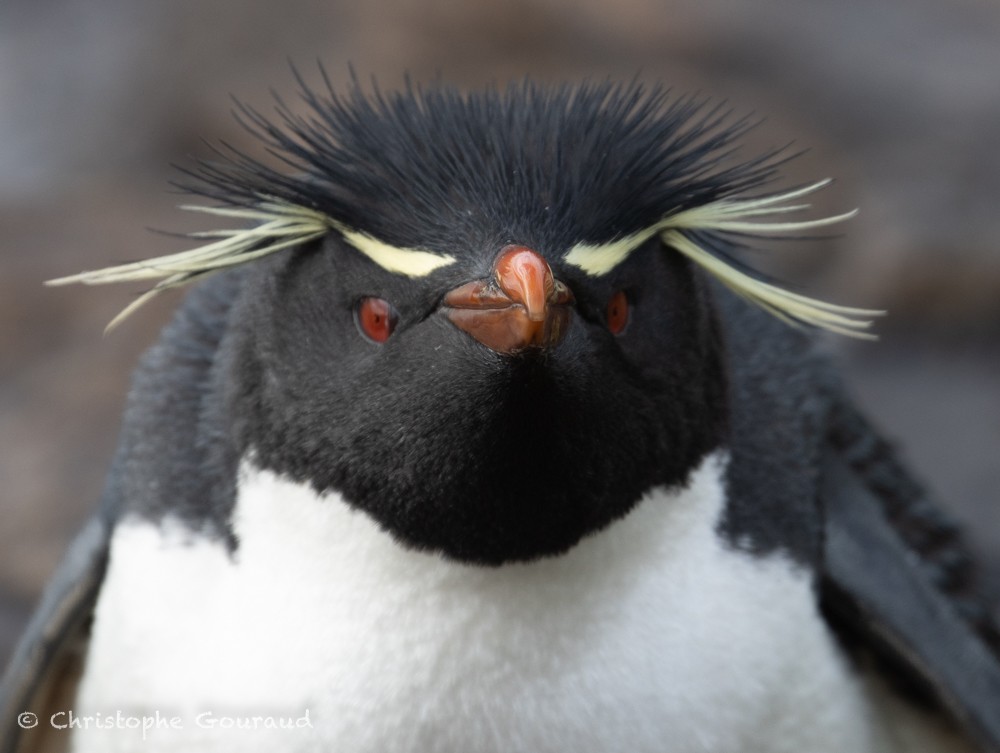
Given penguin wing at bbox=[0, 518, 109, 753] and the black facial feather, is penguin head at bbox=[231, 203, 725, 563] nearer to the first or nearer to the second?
the black facial feather

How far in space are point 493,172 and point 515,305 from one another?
1.26 ft

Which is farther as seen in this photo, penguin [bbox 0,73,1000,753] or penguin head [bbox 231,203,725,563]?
penguin [bbox 0,73,1000,753]

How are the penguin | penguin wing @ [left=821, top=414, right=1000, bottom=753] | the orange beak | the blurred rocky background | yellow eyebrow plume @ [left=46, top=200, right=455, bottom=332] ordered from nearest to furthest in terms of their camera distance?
the orange beak < the penguin < yellow eyebrow plume @ [left=46, top=200, right=455, bottom=332] < penguin wing @ [left=821, top=414, right=1000, bottom=753] < the blurred rocky background

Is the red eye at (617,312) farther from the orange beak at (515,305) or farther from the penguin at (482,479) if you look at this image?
the orange beak at (515,305)

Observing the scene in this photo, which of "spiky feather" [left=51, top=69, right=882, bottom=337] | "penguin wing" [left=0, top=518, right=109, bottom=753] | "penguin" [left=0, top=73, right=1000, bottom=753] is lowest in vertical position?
"penguin wing" [left=0, top=518, right=109, bottom=753]

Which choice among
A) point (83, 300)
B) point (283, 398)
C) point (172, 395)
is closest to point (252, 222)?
point (172, 395)

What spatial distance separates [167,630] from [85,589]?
0.44 meters

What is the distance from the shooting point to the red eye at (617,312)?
2.61 meters

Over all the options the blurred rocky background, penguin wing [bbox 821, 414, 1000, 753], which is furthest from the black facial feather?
the blurred rocky background

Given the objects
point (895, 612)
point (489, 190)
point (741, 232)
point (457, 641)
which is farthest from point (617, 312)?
point (895, 612)

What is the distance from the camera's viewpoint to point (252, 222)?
3.44 m

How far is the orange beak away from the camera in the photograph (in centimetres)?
230

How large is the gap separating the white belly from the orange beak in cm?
51

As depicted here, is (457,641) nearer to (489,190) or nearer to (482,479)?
(482,479)
